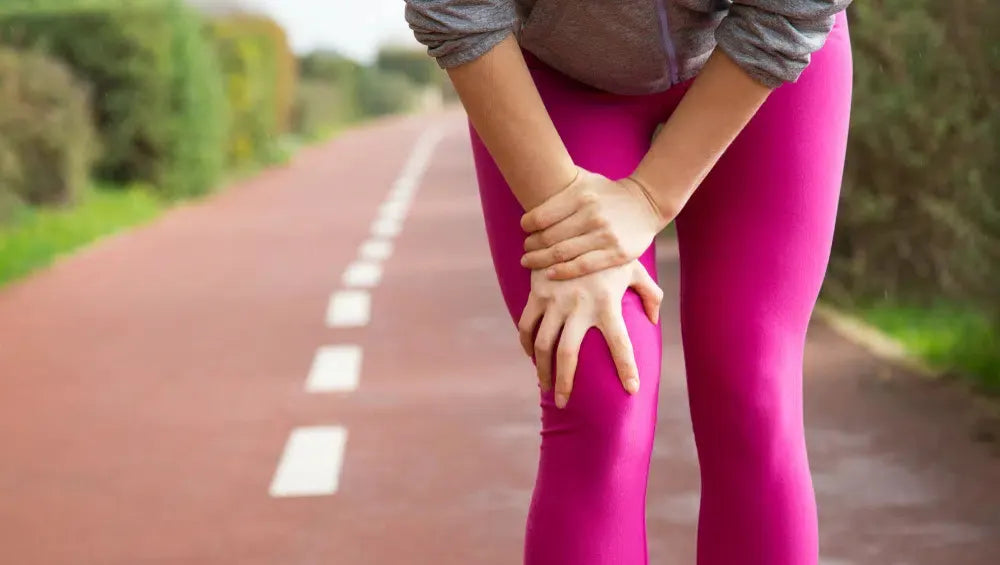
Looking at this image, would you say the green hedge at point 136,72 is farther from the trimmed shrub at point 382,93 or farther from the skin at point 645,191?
the trimmed shrub at point 382,93

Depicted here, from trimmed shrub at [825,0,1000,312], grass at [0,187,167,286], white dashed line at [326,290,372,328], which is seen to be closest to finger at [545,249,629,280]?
trimmed shrub at [825,0,1000,312]

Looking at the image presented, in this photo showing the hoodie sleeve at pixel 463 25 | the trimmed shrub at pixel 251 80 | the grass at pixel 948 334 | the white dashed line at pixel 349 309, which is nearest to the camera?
the hoodie sleeve at pixel 463 25

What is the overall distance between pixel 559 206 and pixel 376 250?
8739mm

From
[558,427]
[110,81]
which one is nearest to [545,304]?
[558,427]

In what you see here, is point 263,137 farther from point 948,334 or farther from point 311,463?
point 311,463

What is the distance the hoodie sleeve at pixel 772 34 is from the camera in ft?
5.78

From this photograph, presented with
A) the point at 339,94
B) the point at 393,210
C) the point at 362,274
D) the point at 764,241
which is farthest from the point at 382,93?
the point at 764,241

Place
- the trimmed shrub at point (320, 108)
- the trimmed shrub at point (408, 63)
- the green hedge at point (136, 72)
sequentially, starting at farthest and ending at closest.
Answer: the trimmed shrub at point (408, 63), the trimmed shrub at point (320, 108), the green hedge at point (136, 72)

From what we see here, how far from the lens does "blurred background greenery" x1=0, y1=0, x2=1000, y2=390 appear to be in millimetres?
5570

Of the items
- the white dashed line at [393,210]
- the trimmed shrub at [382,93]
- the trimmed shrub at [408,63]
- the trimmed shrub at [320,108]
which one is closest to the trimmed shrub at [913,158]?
the white dashed line at [393,210]

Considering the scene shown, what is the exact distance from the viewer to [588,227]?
1780mm

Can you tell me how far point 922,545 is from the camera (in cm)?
371

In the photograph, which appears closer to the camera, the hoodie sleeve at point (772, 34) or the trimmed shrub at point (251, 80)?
the hoodie sleeve at point (772, 34)

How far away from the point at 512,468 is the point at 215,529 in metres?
0.96
